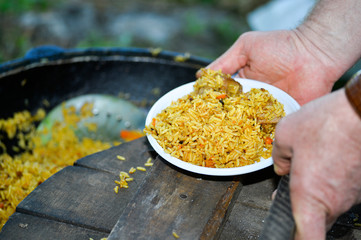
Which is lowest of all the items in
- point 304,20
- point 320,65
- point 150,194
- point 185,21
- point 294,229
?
point 185,21

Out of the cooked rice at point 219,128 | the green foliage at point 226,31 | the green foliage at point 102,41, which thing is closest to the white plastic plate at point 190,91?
the cooked rice at point 219,128

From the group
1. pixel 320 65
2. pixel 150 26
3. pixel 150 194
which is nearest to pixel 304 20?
pixel 320 65

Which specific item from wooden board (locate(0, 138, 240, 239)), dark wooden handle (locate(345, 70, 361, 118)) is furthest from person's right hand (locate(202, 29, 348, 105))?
dark wooden handle (locate(345, 70, 361, 118))

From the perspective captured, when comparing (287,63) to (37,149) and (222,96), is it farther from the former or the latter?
(37,149)

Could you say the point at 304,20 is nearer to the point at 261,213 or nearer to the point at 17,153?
the point at 261,213

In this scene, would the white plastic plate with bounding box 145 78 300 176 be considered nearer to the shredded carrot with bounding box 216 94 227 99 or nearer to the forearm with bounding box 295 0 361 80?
the shredded carrot with bounding box 216 94 227 99

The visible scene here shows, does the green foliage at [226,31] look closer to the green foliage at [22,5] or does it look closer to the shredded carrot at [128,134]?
the green foliage at [22,5]

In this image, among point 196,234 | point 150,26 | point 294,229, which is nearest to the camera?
point 294,229

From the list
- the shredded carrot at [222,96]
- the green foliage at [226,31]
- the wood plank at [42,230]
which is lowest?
the green foliage at [226,31]
